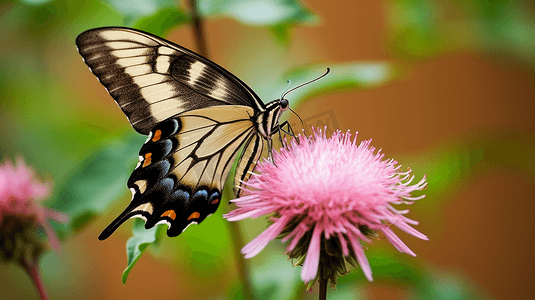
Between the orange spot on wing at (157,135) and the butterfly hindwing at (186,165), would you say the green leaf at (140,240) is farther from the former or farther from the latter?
the orange spot on wing at (157,135)

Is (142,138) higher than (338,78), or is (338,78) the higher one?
(338,78)

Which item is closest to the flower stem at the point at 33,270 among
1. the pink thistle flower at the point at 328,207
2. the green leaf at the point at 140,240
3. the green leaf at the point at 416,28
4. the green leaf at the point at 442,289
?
the green leaf at the point at 140,240

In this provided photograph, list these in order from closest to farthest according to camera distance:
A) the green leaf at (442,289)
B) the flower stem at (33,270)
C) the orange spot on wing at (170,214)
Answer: the orange spot on wing at (170,214) < the flower stem at (33,270) < the green leaf at (442,289)

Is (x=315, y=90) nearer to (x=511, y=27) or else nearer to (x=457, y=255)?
(x=511, y=27)

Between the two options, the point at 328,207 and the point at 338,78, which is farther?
the point at 338,78

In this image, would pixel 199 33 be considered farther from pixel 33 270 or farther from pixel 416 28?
pixel 416 28

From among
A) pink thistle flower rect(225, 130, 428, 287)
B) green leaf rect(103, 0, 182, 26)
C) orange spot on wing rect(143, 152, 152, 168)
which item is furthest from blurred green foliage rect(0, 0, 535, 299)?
Answer: pink thistle flower rect(225, 130, 428, 287)

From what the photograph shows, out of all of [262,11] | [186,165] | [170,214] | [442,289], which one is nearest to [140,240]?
[170,214]
